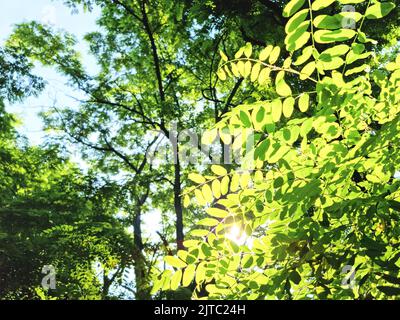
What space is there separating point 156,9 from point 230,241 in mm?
12807

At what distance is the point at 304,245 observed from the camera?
1.50 m

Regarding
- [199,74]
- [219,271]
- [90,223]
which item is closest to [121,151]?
[199,74]

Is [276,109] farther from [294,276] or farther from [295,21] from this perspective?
[294,276]

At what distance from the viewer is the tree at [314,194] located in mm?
1464

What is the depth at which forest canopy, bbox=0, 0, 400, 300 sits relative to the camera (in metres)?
1.53

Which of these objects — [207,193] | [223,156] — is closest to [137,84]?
[223,156]

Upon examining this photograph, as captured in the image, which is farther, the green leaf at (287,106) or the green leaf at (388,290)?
the green leaf at (287,106)

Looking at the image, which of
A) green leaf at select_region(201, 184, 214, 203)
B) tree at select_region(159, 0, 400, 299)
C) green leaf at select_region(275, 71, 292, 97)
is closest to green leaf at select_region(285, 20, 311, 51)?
tree at select_region(159, 0, 400, 299)

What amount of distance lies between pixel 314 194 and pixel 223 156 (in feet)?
32.2

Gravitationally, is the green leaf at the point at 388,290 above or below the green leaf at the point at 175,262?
below

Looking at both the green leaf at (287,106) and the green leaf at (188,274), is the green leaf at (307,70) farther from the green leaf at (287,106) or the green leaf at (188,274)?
the green leaf at (188,274)

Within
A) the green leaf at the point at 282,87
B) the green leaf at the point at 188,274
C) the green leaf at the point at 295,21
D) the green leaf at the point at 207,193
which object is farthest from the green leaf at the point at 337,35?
the green leaf at the point at 188,274

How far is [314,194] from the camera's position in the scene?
1.47 m

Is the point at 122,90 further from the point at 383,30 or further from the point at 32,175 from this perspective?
the point at 383,30
